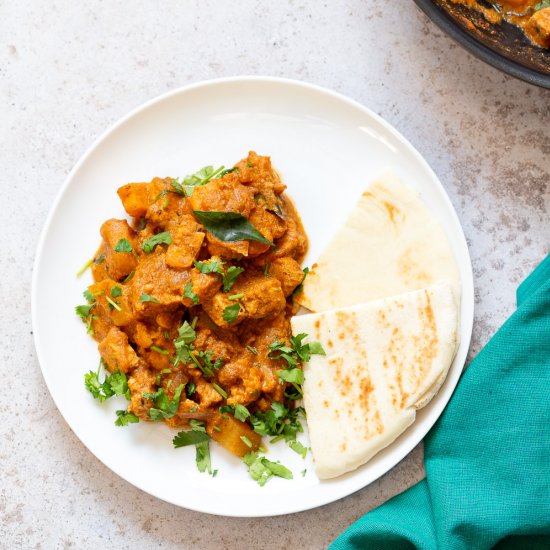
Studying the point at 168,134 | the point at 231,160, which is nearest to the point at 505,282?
the point at 231,160

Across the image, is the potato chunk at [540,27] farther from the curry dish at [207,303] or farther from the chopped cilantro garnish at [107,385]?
the chopped cilantro garnish at [107,385]

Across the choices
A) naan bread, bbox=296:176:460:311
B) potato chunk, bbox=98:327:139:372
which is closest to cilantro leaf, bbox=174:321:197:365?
potato chunk, bbox=98:327:139:372

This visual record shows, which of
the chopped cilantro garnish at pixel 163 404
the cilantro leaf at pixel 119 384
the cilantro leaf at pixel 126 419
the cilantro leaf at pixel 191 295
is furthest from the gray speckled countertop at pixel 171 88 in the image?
the cilantro leaf at pixel 191 295

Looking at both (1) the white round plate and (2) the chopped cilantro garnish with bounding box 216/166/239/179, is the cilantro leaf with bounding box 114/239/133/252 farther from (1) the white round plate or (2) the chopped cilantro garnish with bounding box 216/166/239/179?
(2) the chopped cilantro garnish with bounding box 216/166/239/179

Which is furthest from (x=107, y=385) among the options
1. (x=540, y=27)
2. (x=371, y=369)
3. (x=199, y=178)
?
(x=540, y=27)

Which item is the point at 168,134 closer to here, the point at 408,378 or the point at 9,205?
the point at 9,205
